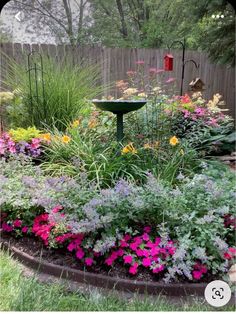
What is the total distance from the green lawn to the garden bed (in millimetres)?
72

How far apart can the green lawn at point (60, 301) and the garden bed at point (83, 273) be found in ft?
0.24

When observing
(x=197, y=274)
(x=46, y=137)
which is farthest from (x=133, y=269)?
(x=46, y=137)

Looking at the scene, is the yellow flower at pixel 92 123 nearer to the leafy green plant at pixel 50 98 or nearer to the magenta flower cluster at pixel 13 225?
the leafy green plant at pixel 50 98

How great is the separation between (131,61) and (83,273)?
4470 mm

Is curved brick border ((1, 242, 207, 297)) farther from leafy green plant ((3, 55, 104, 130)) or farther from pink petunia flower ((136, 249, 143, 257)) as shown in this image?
leafy green plant ((3, 55, 104, 130))

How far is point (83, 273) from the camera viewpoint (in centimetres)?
192

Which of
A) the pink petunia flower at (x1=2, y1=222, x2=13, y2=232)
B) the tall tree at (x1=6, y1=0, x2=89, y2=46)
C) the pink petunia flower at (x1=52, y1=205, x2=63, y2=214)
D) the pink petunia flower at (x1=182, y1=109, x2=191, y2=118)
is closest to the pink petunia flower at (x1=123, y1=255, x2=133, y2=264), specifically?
the pink petunia flower at (x1=52, y1=205, x2=63, y2=214)

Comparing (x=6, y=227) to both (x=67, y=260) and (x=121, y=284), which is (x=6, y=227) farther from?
(x=121, y=284)

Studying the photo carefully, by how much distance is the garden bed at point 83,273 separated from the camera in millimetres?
1824

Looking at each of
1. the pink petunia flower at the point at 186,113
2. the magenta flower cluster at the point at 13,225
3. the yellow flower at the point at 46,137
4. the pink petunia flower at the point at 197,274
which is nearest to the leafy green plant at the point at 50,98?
the yellow flower at the point at 46,137

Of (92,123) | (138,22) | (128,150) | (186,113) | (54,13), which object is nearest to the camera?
(128,150)

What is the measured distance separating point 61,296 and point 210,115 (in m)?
2.94

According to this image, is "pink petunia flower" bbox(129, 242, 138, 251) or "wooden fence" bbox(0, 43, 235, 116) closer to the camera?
"pink petunia flower" bbox(129, 242, 138, 251)

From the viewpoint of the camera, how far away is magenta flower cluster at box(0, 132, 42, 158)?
3.13m
